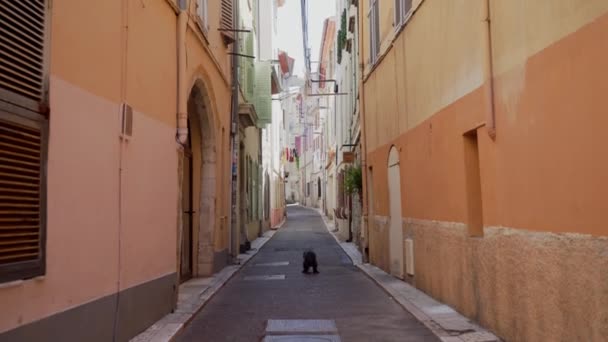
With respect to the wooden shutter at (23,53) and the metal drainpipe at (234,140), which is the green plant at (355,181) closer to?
the metal drainpipe at (234,140)

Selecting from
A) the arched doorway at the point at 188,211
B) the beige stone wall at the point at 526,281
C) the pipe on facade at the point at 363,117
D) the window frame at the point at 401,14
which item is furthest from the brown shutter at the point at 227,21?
the beige stone wall at the point at 526,281

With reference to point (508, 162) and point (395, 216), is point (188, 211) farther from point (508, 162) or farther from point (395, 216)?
point (508, 162)

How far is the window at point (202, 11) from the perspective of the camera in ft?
37.5

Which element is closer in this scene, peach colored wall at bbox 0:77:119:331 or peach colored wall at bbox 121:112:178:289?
peach colored wall at bbox 0:77:119:331

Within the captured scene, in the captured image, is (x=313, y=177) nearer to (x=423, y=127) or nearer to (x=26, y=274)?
(x=423, y=127)

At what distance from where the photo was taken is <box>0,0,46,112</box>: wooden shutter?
4.51 meters

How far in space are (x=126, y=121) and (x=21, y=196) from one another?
2342mm

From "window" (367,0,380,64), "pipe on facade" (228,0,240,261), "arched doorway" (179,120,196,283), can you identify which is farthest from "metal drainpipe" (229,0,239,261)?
"window" (367,0,380,64)

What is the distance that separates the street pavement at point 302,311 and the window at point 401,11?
497cm

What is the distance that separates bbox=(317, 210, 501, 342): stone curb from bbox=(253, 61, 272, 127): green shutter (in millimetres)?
11079

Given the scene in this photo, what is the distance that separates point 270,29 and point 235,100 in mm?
15088

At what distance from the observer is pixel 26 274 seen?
15.4ft

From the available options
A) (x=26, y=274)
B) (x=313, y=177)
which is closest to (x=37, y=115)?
(x=26, y=274)

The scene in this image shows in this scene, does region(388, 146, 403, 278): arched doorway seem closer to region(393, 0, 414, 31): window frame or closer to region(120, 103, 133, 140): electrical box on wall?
region(393, 0, 414, 31): window frame
